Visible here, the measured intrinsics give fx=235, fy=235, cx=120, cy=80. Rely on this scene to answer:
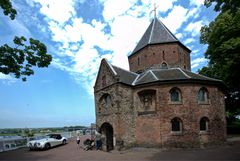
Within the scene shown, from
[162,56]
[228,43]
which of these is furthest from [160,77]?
[228,43]

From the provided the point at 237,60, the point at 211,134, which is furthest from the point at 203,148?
the point at 237,60

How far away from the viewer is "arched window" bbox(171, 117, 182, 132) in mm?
23203

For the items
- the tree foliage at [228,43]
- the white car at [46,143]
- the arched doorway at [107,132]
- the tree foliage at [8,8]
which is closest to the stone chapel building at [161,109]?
the arched doorway at [107,132]

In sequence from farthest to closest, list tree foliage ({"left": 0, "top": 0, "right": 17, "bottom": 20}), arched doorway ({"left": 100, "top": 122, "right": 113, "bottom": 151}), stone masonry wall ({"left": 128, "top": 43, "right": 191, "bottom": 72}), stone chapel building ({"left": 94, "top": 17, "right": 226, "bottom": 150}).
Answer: stone masonry wall ({"left": 128, "top": 43, "right": 191, "bottom": 72})
arched doorway ({"left": 100, "top": 122, "right": 113, "bottom": 151})
stone chapel building ({"left": 94, "top": 17, "right": 226, "bottom": 150})
tree foliage ({"left": 0, "top": 0, "right": 17, "bottom": 20})

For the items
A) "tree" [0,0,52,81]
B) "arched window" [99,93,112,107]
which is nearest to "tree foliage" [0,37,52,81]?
"tree" [0,0,52,81]

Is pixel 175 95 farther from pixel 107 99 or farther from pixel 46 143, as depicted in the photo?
pixel 46 143

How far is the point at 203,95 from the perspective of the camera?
80.8 ft

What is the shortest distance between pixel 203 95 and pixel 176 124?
14.5 ft

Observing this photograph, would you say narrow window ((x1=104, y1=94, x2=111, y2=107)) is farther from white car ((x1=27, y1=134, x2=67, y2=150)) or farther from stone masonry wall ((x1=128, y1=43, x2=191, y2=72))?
white car ((x1=27, y1=134, x2=67, y2=150))

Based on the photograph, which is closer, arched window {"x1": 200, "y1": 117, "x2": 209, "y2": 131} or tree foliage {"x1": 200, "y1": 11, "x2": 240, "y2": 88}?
tree foliage {"x1": 200, "y1": 11, "x2": 240, "y2": 88}

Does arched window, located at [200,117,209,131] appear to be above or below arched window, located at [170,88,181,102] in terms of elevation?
below

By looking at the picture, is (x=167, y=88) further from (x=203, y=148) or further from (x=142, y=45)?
(x=142, y=45)

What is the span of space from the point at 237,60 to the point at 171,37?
30.6 feet

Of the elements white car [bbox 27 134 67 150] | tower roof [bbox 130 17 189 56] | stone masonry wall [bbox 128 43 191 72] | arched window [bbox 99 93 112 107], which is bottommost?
white car [bbox 27 134 67 150]
